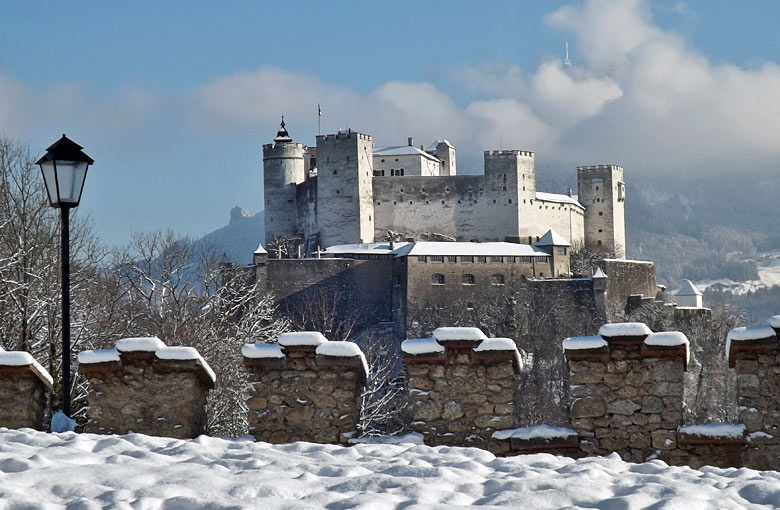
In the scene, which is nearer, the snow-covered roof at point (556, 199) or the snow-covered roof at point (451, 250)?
the snow-covered roof at point (451, 250)

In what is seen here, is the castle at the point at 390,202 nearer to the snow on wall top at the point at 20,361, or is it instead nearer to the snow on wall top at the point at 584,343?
the snow on wall top at the point at 20,361

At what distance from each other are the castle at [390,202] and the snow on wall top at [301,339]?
55562 mm

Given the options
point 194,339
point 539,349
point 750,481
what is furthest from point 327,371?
point 539,349

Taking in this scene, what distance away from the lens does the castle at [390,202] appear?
209 ft

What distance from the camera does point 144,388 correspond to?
6969 millimetres

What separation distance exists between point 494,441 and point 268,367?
56.8 inches

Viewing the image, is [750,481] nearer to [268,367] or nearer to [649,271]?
[268,367]

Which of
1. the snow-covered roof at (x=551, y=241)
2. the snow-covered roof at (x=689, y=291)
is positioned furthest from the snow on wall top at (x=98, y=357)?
the snow-covered roof at (x=689, y=291)

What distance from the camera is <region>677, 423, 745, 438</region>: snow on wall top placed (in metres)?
6.63

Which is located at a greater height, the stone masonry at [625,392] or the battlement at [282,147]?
the battlement at [282,147]

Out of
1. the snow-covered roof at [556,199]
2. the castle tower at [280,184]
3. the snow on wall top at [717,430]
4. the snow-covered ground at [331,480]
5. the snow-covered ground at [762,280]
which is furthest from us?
the snow-covered ground at [762,280]

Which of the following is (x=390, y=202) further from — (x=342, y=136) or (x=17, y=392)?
(x=17, y=392)

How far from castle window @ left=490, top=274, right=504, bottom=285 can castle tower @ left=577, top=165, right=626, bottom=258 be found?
15.2m

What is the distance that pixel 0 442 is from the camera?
19.3ft
